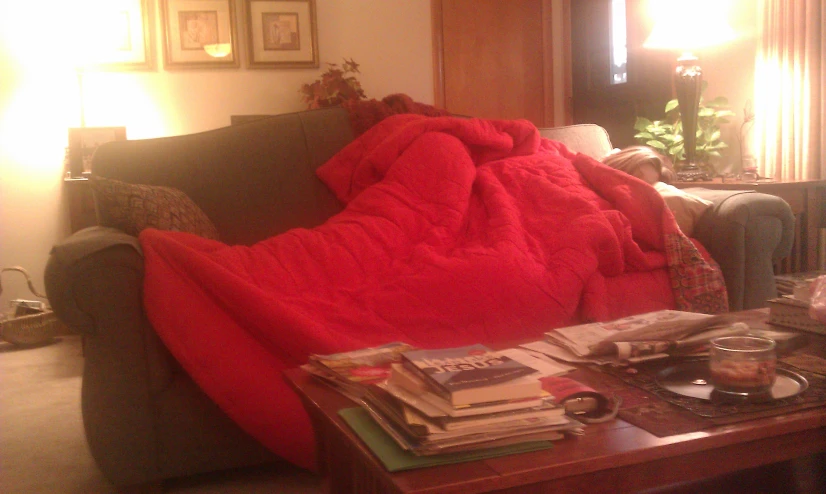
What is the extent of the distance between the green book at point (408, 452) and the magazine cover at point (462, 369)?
77 mm

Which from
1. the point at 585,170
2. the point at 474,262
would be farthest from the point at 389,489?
the point at 585,170

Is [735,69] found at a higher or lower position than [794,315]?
higher

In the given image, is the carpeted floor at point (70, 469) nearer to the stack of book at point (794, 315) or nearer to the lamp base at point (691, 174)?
the stack of book at point (794, 315)

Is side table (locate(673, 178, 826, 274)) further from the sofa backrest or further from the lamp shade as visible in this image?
the sofa backrest

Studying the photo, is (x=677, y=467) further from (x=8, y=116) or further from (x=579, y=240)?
(x=8, y=116)

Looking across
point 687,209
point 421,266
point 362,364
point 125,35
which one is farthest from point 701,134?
point 125,35

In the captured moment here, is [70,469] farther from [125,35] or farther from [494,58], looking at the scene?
[494,58]

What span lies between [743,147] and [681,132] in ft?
0.94

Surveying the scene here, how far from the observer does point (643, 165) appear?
2.57 m

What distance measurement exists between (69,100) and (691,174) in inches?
128

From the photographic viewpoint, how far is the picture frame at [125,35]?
410 centimetres

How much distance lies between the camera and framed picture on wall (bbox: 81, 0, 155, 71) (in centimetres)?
409

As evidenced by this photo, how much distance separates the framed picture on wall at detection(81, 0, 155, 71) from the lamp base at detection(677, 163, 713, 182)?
2934mm

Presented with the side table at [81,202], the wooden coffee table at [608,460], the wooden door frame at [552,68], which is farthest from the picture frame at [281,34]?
the wooden coffee table at [608,460]
